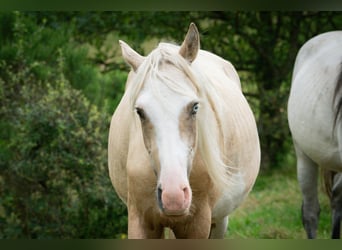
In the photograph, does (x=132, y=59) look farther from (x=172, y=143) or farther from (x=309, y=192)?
(x=309, y=192)

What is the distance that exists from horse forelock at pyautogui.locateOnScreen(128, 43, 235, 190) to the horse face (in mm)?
38

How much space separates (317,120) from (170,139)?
230cm

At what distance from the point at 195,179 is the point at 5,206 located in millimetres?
2941

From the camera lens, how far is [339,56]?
13.0 feet

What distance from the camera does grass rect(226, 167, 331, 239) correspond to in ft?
15.5

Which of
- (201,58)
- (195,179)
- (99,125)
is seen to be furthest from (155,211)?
(99,125)

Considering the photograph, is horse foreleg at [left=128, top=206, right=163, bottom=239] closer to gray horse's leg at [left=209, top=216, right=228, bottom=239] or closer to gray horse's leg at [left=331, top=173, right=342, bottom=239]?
gray horse's leg at [left=209, top=216, right=228, bottom=239]

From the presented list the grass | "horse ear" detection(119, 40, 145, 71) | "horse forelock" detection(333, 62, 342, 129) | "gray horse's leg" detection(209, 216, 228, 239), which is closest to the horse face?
"horse ear" detection(119, 40, 145, 71)

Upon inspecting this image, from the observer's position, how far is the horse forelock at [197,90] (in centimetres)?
197

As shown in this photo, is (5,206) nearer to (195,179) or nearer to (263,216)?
(263,216)

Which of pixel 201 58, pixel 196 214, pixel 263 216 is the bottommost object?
pixel 263 216

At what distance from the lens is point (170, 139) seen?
5.97ft

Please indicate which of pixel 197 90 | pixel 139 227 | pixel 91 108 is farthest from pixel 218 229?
pixel 91 108

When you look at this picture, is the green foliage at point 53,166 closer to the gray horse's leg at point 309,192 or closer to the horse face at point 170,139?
the gray horse's leg at point 309,192
